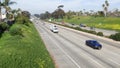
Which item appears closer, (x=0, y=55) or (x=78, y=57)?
(x=0, y=55)

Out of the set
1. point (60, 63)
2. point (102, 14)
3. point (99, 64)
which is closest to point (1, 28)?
point (60, 63)

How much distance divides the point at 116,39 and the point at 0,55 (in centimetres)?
3951

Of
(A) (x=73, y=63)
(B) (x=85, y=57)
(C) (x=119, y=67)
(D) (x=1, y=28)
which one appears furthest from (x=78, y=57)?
(D) (x=1, y=28)

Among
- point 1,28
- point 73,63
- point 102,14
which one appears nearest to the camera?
point 73,63

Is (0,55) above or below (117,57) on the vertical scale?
above

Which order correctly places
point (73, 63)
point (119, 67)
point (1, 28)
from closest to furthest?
point (119, 67), point (73, 63), point (1, 28)

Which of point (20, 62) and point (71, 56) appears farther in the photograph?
point (71, 56)

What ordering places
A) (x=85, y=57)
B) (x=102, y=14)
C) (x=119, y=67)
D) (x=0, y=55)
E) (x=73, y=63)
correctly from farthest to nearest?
(x=102, y=14) → (x=85, y=57) → (x=73, y=63) → (x=119, y=67) → (x=0, y=55)

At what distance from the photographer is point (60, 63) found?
1219 inches

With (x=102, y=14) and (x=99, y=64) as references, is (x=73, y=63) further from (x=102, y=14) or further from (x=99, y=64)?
(x=102, y=14)

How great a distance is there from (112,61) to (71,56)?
6.43 m

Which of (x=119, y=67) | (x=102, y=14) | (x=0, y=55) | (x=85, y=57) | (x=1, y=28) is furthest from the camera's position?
(x=102, y=14)

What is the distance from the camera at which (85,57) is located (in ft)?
115

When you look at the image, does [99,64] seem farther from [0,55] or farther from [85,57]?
[0,55]
